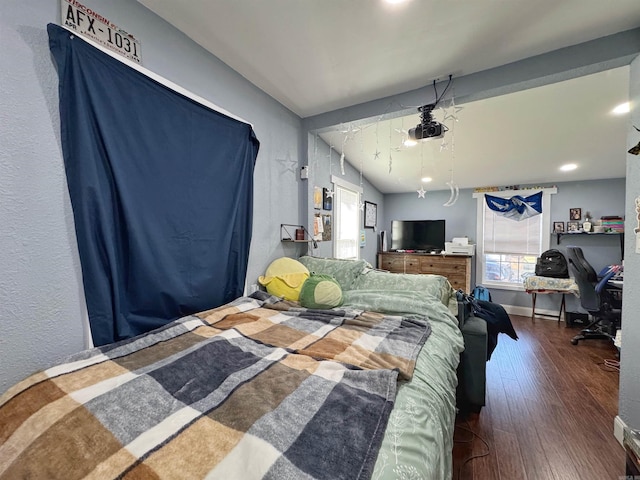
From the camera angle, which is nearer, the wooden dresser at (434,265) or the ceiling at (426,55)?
the ceiling at (426,55)

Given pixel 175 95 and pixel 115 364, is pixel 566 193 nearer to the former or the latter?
pixel 175 95

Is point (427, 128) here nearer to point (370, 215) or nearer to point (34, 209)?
point (34, 209)

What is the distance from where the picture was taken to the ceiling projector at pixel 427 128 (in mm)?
1945

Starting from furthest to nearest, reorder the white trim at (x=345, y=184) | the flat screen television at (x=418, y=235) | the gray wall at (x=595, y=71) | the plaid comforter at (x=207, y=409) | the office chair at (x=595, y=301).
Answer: the flat screen television at (x=418, y=235) < the white trim at (x=345, y=184) < the office chair at (x=595, y=301) < the gray wall at (x=595, y=71) < the plaid comforter at (x=207, y=409)

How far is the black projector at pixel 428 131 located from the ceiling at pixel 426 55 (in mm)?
230

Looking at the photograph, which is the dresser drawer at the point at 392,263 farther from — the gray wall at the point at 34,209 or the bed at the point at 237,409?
the gray wall at the point at 34,209

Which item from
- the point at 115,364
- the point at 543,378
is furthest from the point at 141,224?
the point at 543,378

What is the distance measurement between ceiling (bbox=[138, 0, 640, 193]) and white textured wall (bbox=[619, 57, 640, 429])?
1.67 feet

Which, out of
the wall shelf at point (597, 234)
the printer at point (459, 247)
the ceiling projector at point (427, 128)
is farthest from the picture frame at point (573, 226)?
the ceiling projector at point (427, 128)

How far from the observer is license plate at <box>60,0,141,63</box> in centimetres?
111

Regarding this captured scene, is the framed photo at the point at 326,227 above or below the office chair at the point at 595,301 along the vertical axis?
above

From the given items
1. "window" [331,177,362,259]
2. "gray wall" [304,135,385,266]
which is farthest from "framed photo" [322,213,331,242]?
"window" [331,177,362,259]

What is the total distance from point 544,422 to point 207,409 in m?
2.17

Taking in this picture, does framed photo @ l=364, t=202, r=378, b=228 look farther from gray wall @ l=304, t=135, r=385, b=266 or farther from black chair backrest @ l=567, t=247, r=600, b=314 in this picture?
black chair backrest @ l=567, t=247, r=600, b=314
